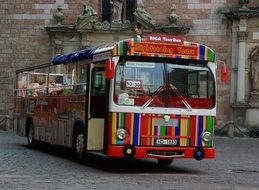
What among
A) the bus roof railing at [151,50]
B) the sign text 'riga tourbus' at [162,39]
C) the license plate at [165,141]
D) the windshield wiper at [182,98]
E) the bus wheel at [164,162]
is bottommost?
the bus wheel at [164,162]

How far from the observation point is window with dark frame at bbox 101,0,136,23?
3080 cm

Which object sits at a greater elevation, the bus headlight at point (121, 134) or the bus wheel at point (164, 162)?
the bus headlight at point (121, 134)

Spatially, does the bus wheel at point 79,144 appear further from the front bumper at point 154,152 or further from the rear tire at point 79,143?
the front bumper at point 154,152

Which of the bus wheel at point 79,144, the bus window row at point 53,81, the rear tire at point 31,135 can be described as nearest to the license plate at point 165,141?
the bus wheel at point 79,144

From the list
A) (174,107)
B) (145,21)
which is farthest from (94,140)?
(145,21)

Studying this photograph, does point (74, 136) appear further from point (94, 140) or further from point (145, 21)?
point (145, 21)

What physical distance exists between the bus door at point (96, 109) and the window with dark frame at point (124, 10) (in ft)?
53.8

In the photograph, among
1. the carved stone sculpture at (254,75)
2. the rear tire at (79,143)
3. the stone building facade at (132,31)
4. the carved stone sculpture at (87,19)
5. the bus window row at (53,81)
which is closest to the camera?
the rear tire at (79,143)

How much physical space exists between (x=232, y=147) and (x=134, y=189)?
1268 cm

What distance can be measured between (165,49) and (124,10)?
17124 millimetres

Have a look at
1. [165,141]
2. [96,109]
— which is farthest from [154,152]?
[96,109]

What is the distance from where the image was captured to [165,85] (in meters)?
13.8

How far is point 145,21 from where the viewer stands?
2981 centimetres

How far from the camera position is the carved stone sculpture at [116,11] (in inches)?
1190
